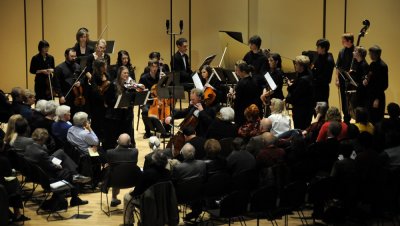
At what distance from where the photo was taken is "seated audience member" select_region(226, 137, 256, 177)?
780 centimetres

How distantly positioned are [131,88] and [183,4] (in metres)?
6.56

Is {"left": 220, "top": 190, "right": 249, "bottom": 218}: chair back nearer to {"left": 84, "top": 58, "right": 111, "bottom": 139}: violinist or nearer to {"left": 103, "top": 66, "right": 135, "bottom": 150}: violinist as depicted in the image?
{"left": 103, "top": 66, "right": 135, "bottom": 150}: violinist

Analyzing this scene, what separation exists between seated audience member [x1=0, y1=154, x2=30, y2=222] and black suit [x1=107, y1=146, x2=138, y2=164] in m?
1.09

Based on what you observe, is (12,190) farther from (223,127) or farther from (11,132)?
(223,127)

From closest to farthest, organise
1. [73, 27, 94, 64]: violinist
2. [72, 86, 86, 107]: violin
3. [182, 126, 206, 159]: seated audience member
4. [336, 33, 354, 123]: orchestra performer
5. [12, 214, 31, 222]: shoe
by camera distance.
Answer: [12, 214, 31, 222]: shoe → [182, 126, 206, 159]: seated audience member → [72, 86, 86, 107]: violin → [336, 33, 354, 123]: orchestra performer → [73, 27, 94, 64]: violinist

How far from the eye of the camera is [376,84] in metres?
10.9

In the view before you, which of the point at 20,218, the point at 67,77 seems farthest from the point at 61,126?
the point at 67,77

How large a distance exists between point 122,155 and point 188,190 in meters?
1.04

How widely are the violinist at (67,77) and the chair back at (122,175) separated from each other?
355 centimetres

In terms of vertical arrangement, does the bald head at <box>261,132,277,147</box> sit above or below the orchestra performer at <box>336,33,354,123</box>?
below

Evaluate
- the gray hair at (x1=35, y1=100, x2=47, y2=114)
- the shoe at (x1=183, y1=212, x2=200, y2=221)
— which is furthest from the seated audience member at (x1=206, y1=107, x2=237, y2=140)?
the gray hair at (x1=35, y1=100, x2=47, y2=114)

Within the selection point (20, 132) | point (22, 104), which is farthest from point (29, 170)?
point (22, 104)

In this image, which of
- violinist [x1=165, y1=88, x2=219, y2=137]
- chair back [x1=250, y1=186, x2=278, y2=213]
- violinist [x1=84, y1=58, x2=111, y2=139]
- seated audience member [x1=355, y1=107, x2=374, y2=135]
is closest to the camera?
chair back [x1=250, y1=186, x2=278, y2=213]

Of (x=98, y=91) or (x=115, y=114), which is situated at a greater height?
(x=98, y=91)
